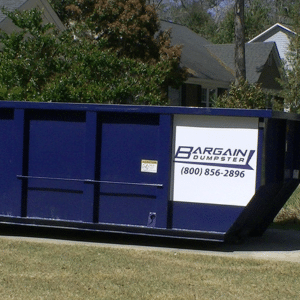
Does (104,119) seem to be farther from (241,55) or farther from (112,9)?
(241,55)

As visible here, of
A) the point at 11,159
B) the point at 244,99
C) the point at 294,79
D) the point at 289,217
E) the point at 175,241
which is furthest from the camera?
the point at 294,79

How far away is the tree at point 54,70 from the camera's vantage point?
12.8 m

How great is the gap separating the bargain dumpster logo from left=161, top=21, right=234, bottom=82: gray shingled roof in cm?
1702

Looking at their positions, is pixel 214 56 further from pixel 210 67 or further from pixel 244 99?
pixel 244 99

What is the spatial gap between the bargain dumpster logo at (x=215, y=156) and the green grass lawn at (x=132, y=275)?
1.22 meters

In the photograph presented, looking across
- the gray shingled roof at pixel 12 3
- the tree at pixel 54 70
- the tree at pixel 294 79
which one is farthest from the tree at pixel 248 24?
the tree at pixel 54 70

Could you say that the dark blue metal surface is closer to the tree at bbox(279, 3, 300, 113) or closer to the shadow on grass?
the shadow on grass

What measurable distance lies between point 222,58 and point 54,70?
20.4 metres

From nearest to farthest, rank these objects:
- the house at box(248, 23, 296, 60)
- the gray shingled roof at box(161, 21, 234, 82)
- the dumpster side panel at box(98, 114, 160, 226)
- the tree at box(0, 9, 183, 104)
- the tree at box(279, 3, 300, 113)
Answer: the dumpster side panel at box(98, 114, 160, 226) → the tree at box(0, 9, 183, 104) → the tree at box(279, 3, 300, 113) → the gray shingled roof at box(161, 21, 234, 82) → the house at box(248, 23, 296, 60)

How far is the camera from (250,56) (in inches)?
1346

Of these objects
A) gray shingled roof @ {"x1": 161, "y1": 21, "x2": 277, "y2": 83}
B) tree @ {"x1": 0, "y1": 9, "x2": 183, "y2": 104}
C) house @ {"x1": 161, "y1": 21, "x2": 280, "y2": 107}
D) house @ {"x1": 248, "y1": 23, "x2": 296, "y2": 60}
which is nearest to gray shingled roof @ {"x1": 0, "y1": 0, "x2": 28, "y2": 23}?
tree @ {"x1": 0, "y1": 9, "x2": 183, "y2": 104}

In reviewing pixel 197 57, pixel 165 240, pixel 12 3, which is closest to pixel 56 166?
pixel 165 240

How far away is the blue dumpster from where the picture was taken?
744 cm

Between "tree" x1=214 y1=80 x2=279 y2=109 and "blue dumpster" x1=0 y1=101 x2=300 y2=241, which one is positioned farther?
"tree" x1=214 y1=80 x2=279 y2=109
